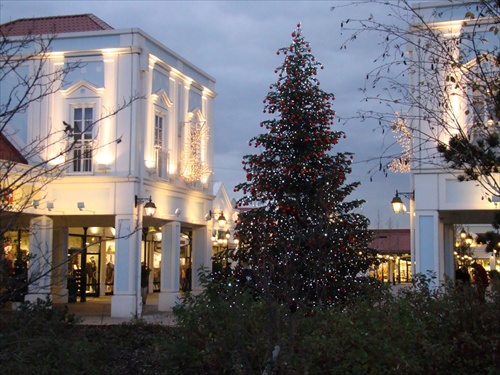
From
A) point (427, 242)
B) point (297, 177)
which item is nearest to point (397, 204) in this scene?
point (427, 242)

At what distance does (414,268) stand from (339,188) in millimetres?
5205

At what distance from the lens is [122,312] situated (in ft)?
79.2

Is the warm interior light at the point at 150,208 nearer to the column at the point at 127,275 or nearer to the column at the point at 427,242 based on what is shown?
the column at the point at 127,275

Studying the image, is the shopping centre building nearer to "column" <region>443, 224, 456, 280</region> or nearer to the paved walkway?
the paved walkway

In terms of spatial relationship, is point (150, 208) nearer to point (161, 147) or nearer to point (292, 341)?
point (161, 147)

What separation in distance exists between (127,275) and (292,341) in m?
18.0

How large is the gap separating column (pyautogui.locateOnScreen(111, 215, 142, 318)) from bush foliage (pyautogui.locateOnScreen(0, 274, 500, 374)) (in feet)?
47.2

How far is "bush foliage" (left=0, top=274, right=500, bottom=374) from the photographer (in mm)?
7461

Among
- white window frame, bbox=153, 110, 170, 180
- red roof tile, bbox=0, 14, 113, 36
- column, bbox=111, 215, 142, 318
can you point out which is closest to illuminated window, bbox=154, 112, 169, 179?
white window frame, bbox=153, 110, 170, 180

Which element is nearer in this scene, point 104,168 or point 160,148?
point 104,168

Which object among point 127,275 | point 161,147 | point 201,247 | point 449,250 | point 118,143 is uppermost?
point 161,147

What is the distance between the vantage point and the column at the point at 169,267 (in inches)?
1077

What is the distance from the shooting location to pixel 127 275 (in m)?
24.6

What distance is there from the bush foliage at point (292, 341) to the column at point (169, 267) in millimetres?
17389
